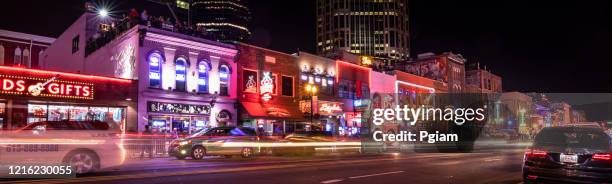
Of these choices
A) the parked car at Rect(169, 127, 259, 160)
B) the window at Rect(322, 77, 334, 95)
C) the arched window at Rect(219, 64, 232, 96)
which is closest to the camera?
the parked car at Rect(169, 127, 259, 160)

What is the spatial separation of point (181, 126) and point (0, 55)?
81.4 feet

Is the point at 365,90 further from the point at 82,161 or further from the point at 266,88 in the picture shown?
the point at 82,161

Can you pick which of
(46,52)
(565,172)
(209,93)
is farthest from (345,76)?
(565,172)

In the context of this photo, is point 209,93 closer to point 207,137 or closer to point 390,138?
point 207,137

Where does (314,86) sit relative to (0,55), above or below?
below

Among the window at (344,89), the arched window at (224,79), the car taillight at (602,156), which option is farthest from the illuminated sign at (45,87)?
the car taillight at (602,156)

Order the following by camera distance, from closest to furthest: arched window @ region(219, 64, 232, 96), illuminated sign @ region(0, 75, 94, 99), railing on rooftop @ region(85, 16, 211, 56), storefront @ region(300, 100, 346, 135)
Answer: illuminated sign @ region(0, 75, 94, 99) → railing on rooftop @ region(85, 16, 211, 56) → arched window @ region(219, 64, 232, 96) → storefront @ region(300, 100, 346, 135)

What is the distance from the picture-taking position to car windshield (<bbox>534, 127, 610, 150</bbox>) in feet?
36.3

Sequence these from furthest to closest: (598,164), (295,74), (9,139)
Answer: (295,74) < (9,139) < (598,164)

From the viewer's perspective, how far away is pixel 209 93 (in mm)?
33219

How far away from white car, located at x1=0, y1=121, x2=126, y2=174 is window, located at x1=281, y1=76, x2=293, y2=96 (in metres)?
25.3

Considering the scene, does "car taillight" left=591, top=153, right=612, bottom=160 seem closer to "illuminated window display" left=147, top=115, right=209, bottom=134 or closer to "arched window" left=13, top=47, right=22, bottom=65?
"illuminated window display" left=147, top=115, right=209, bottom=134

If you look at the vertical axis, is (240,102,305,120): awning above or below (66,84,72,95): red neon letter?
below

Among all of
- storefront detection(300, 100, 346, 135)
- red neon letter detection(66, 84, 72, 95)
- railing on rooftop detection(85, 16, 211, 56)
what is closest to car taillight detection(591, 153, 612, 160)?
red neon letter detection(66, 84, 72, 95)
